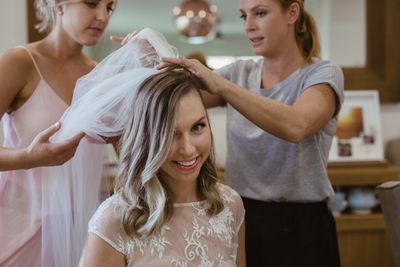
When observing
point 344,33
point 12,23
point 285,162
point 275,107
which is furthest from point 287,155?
point 12,23

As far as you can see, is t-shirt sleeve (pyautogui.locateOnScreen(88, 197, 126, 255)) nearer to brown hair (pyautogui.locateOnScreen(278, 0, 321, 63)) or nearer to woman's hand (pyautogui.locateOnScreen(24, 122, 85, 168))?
woman's hand (pyautogui.locateOnScreen(24, 122, 85, 168))

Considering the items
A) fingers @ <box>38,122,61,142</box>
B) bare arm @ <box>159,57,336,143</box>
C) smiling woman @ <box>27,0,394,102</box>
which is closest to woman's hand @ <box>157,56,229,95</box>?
bare arm @ <box>159,57,336,143</box>

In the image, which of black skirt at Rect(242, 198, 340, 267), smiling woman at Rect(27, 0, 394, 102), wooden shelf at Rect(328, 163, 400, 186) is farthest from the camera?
smiling woman at Rect(27, 0, 394, 102)

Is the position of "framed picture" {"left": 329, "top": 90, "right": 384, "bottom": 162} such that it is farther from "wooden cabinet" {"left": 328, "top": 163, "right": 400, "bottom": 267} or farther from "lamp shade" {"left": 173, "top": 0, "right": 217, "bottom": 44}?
"lamp shade" {"left": 173, "top": 0, "right": 217, "bottom": 44}

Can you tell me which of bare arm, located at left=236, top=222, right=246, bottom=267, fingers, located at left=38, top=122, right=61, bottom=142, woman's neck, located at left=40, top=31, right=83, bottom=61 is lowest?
bare arm, located at left=236, top=222, right=246, bottom=267

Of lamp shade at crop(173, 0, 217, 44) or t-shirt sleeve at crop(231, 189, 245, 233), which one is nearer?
t-shirt sleeve at crop(231, 189, 245, 233)

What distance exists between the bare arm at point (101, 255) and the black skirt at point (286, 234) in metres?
0.48

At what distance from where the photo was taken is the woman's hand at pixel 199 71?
1.34 m

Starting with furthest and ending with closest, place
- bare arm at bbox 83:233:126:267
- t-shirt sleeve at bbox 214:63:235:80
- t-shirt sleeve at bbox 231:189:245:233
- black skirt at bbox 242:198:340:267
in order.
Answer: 1. t-shirt sleeve at bbox 214:63:235:80
2. black skirt at bbox 242:198:340:267
3. t-shirt sleeve at bbox 231:189:245:233
4. bare arm at bbox 83:233:126:267

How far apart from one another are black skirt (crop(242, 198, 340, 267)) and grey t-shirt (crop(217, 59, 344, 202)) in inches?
1.2

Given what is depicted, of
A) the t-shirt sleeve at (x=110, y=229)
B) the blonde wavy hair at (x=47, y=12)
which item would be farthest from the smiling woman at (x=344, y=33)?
the t-shirt sleeve at (x=110, y=229)

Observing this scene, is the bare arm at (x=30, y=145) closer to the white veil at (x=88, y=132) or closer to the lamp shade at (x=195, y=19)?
the white veil at (x=88, y=132)

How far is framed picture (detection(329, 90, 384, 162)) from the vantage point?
9.61ft

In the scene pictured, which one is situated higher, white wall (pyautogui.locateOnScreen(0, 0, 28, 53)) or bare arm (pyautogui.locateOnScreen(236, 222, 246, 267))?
white wall (pyautogui.locateOnScreen(0, 0, 28, 53))
